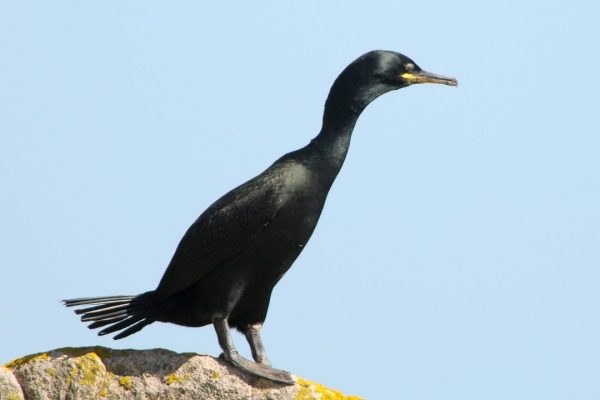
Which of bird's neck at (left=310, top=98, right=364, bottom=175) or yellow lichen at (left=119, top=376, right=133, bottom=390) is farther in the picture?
bird's neck at (left=310, top=98, right=364, bottom=175)

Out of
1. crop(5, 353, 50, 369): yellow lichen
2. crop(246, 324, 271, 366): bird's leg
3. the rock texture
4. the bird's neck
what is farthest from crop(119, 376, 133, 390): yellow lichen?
the bird's neck

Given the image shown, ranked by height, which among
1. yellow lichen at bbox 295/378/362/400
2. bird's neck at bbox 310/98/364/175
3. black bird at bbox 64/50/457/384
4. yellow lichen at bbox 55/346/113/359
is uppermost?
bird's neck at bbox 310/98/364/175

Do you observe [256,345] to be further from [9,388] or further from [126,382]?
[9,388]

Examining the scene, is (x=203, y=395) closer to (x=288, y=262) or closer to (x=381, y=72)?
(x=288, y=262)

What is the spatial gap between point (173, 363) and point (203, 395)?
13.1 inches

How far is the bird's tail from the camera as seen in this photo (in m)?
9.06

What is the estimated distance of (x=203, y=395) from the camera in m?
8.07

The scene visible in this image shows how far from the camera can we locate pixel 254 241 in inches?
336

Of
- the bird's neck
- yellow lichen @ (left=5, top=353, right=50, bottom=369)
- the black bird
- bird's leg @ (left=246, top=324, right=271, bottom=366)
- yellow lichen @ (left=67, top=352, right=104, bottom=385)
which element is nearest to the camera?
yellow lichen @ (left=67, top=352, right=104, bottom=385)

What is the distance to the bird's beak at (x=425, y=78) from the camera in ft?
30.1

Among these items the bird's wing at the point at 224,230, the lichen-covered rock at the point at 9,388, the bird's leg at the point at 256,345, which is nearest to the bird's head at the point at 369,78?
the bird's wing at the point at 224,230

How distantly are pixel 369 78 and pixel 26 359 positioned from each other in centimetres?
335

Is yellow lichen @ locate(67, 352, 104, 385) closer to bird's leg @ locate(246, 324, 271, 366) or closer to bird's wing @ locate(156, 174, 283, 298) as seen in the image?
bird's wing @ locate(156, 174, 283, 298)

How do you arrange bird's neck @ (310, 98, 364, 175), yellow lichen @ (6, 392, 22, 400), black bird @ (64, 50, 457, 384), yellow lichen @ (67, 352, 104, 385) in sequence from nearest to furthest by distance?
yellow lichen @ (6, 392, 22, 400) < yellow lichen @ (67, 352, 104, 385) < black bird @ (64, 50, 457, 384) < bird's neck @ (310, 98, 364, 175)
